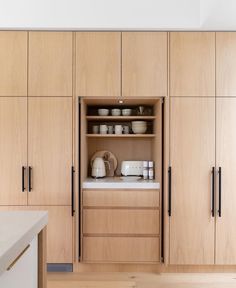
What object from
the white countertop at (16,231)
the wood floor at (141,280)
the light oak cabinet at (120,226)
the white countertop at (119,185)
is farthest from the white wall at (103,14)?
the wood floor at (141,280)

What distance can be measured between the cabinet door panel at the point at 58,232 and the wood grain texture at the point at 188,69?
5.11 feet

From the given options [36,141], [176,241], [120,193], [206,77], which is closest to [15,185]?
[36,141]

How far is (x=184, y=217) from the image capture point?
2.66 meters

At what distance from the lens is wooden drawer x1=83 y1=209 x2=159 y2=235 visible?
269cm

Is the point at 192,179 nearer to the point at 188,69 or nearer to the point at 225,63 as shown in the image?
the point at 188,69

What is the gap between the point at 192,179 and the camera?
2664mm

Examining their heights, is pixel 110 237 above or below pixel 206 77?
below

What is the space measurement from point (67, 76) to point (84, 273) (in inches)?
75.5

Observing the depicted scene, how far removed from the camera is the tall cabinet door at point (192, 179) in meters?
2.66

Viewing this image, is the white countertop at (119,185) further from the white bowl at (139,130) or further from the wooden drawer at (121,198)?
the white bowl at (139,130)

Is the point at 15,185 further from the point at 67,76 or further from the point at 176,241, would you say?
the point at 176,241

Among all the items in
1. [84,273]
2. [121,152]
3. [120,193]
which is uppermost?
[121,152]

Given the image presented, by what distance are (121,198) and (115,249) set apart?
19.4 inches

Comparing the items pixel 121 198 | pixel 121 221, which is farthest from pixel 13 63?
pixel 121 221
